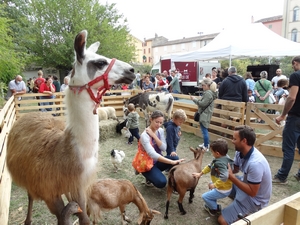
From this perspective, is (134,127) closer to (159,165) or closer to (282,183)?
(159,165)

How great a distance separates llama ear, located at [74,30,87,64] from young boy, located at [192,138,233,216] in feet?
6.26

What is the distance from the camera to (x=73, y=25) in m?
21.9

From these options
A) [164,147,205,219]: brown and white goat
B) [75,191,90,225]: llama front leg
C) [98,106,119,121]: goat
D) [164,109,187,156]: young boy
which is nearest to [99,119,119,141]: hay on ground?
[98,106,119,121]: goat

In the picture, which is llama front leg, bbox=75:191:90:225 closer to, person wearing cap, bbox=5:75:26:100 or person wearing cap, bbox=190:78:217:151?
person wearing cap, bbox=190:78:217:151

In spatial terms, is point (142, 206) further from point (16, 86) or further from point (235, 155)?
point (16, 86)

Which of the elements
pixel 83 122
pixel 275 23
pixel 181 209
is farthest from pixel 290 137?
pixel 275 23

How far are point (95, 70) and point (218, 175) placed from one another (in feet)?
6.48

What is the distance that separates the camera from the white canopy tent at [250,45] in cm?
858

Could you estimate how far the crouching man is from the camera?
2.45 meters

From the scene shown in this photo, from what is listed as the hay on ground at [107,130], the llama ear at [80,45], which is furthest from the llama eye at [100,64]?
the hay on ground at [107,130]

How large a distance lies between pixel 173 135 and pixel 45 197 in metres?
2.37

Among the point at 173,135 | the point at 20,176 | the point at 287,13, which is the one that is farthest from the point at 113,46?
the point at 287,13

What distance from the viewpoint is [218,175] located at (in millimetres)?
2760

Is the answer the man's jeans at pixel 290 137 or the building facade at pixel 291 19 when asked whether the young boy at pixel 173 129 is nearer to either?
the man's jeans at pixel 290 137
